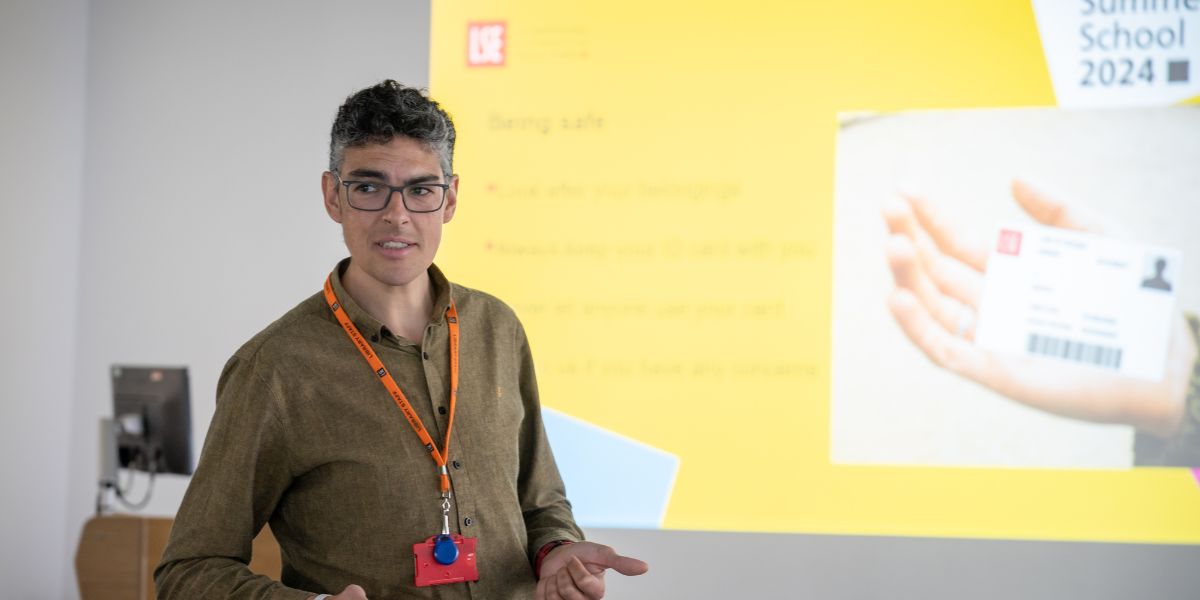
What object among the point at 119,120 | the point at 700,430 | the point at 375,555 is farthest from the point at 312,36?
the point at 375,555

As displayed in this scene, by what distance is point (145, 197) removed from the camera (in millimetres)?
4141

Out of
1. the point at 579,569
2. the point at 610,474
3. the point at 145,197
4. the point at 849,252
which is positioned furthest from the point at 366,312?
the point at 145,197

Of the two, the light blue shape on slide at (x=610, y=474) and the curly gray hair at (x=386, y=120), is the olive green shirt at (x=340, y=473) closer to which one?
the curly gray hair at (x=386, y=120)

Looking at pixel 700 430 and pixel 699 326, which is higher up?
pixel 699 326

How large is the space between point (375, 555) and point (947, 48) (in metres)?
2.84

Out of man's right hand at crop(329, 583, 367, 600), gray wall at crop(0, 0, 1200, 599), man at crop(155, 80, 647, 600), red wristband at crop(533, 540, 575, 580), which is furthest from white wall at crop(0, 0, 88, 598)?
man's right hand at crop(329, 583, 367, 600)

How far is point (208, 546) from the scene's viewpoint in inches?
57.6

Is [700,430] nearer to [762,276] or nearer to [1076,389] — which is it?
[762,276]

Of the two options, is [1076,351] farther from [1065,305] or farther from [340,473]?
[340,473]

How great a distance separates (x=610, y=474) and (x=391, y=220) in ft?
7.43

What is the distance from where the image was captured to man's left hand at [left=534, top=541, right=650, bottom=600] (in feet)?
5.13

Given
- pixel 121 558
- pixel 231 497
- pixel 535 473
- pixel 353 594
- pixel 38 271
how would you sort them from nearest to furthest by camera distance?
pixel 353 594 → pixel 231 497 → pixel 535 473 → pixel 121 558 → pixel 38 271

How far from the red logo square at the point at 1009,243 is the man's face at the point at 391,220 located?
2.51 meters

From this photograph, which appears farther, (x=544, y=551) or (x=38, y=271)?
(x=38, y=271)
